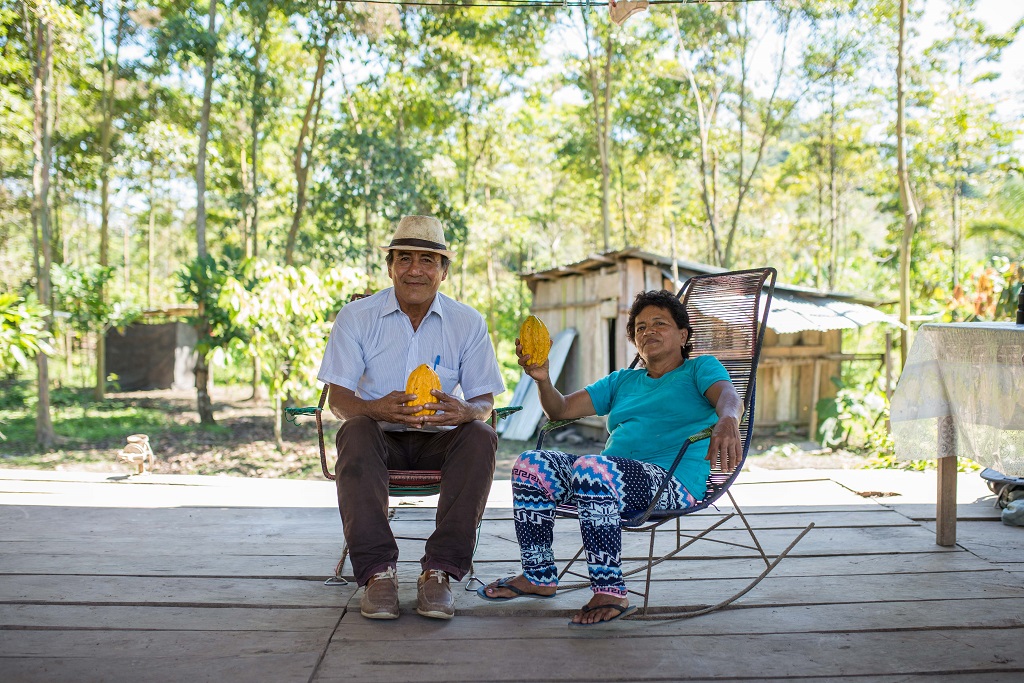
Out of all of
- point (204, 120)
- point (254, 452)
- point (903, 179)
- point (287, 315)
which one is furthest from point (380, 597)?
point (204, 120)

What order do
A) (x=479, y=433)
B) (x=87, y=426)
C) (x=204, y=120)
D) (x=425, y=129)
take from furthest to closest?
(x=425, y=129) < (x=204, y=120) < (x=87, y=426) < (x=479, y=433)

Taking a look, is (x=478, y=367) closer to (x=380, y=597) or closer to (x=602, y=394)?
(x=602, y=394)

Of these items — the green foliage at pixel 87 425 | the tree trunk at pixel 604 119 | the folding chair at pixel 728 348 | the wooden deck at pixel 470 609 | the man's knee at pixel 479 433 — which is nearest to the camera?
the wooden deck at pixel 470 609

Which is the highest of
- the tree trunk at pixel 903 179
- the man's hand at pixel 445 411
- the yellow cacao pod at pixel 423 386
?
the tree trunk at pixel 903 179

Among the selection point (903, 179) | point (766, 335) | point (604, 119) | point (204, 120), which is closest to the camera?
point (903, 179)

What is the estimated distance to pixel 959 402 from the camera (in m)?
3.05

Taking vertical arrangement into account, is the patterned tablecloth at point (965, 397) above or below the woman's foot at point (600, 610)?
above

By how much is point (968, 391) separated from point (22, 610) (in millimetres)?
3216

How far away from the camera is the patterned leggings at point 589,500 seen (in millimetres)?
2330

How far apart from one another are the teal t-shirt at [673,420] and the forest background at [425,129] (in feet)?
17.5

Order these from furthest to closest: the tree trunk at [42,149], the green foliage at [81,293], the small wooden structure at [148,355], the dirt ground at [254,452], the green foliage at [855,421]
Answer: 1. the small wooden structure at [148,355]
2. the green foliage at [81,293]
3. the green foliage at [855,421]
4. the tree trunk at [42,149]
5. the dirt ground at [254,452]

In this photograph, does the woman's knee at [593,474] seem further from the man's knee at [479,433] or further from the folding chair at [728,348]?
the man's knee at [479,433]

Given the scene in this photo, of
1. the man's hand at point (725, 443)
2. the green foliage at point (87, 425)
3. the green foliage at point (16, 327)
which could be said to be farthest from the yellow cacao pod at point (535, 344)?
the green foliage at point (87, 425)

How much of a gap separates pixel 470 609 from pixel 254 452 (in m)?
6.33
